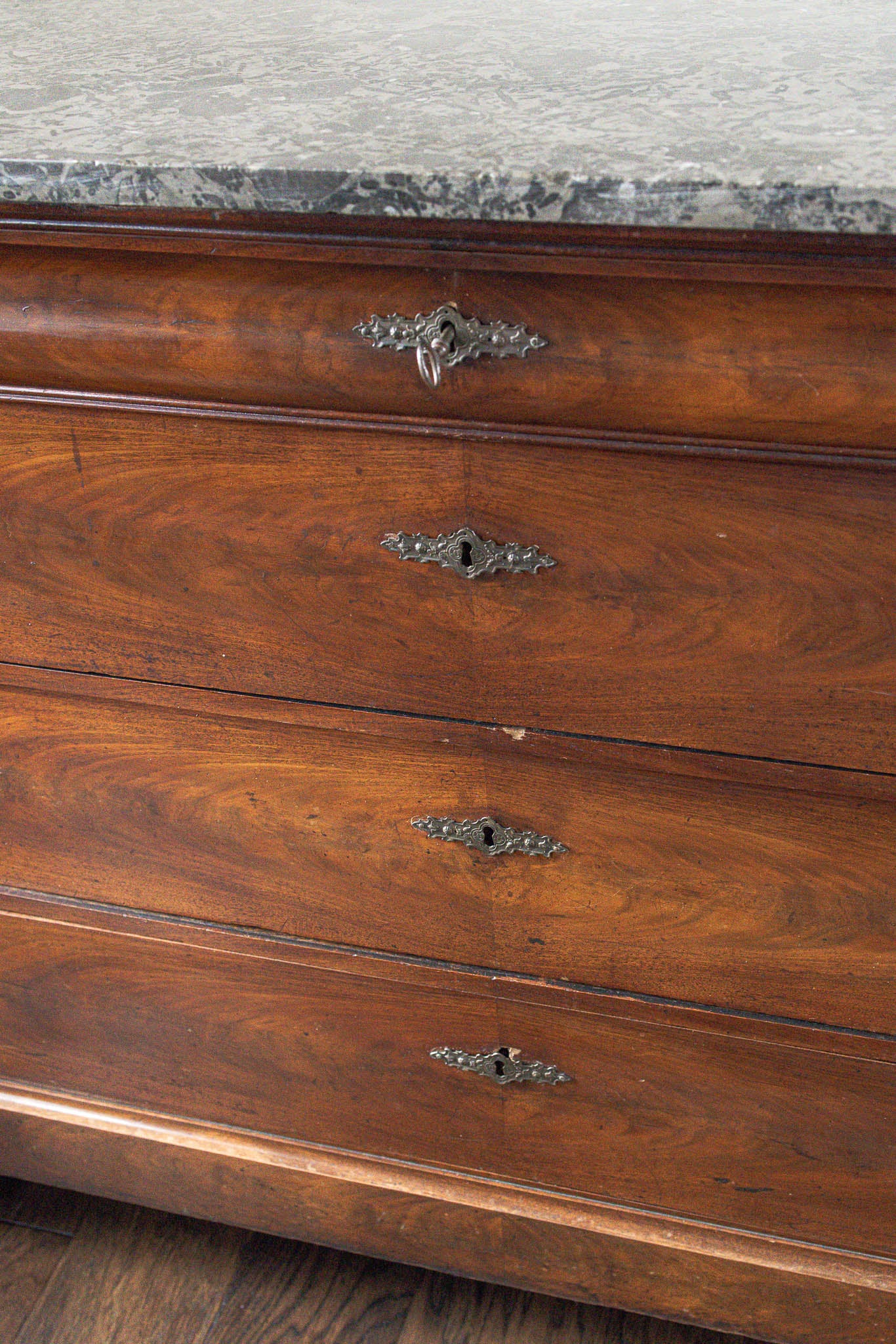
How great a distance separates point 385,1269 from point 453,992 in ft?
1.24

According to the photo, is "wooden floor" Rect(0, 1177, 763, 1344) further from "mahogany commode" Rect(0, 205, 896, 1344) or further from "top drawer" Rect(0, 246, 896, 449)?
"top drawer" Rect(0, 246, 896, 449)

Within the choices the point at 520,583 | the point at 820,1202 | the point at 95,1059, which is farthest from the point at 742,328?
the point at 95,1059

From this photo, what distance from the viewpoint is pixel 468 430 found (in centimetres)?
65

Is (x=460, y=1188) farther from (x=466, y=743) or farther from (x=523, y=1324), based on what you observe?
(x=466, y=743)

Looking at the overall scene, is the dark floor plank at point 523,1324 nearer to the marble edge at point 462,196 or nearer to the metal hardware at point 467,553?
the metal hardware at point 467,553

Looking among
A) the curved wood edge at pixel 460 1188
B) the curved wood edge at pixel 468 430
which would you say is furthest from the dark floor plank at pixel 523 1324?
the curved wood edge at pixel 468 430

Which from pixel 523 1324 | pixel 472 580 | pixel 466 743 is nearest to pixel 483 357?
pixel 472 580

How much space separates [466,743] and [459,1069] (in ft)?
0.91

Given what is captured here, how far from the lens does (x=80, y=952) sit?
95 centimetres

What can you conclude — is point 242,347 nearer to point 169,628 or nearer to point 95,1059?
point 169,628

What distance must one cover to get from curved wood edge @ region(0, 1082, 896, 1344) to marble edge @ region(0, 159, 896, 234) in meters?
0.71

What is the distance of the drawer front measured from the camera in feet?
2.13

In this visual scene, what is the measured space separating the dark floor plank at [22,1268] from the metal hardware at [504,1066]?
470 mm

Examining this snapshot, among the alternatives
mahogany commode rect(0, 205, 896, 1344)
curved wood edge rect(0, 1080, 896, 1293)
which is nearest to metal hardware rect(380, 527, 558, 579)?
mahogany commode rect(0, 205, 896, 1344)
